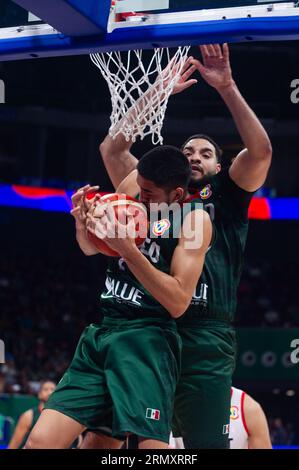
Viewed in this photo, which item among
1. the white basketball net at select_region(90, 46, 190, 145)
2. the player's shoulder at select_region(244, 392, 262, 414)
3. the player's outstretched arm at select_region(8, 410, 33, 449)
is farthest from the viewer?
the player's outstretched arm at select_region(8, 410, 33, 449)

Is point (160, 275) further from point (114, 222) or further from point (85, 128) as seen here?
point (85, 128)

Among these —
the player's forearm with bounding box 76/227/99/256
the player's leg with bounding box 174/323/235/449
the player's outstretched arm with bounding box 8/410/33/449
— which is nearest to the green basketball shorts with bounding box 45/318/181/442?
the player's leg with bounding box 174/323/235/449

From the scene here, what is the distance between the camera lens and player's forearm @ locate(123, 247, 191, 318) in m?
2.78

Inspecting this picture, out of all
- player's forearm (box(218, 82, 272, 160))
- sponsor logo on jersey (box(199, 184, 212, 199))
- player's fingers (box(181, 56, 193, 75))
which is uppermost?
player's fingers (box(181, 56, 193, 75))

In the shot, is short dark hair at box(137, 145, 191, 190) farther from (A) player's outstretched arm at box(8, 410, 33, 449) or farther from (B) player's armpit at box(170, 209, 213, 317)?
(A) player's outstretched arm at box(8, 410, 33, 449)

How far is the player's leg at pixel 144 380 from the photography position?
2.79 metres

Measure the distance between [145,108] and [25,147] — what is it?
43.3 ft

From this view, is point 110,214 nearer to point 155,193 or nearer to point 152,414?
point 155,193

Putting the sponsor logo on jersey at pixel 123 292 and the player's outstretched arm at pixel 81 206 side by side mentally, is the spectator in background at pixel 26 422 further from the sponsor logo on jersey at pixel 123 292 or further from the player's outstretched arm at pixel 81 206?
the player's outstretched arm at pixel 81 206

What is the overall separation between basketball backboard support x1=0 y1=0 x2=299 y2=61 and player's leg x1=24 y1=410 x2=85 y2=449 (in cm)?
162

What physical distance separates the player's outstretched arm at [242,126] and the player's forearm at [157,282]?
73 centimetres

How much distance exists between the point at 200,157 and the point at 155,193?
597 mm

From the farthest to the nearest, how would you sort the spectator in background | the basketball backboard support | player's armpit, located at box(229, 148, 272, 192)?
the spectator in background → player's armpit, located at box(229, 148, 272, 192) → the basketball backboard support

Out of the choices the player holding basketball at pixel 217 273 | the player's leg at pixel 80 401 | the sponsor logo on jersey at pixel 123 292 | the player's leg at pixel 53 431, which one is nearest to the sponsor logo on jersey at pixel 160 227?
the sponsor logo on jersey at pixel 123 292
